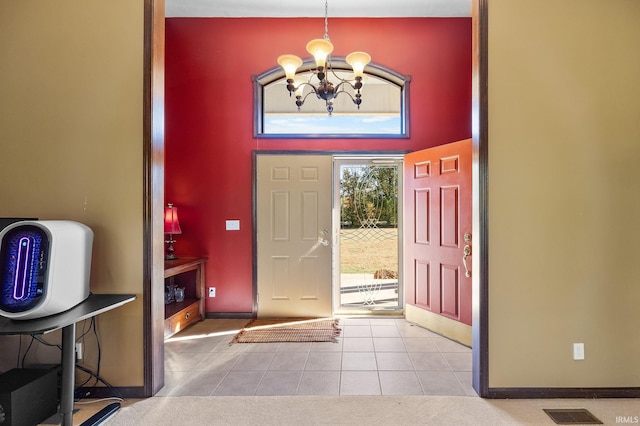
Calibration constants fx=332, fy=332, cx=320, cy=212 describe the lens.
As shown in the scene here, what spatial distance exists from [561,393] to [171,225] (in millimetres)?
3824

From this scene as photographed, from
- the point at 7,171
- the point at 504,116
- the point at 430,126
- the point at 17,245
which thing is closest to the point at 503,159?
the point at 504,116

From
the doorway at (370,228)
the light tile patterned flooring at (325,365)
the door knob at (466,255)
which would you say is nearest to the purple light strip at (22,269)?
the light tile patterned flooring at (325,365)

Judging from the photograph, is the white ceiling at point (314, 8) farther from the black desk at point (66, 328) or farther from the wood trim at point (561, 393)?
the wood trim at point (561, 393)

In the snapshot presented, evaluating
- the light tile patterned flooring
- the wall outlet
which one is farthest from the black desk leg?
the wall outlet

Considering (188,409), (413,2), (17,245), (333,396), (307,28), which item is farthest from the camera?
(307,28)

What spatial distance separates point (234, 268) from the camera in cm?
408

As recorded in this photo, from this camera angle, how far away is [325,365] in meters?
2.78

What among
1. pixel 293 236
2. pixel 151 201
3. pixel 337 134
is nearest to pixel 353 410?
pixel 151 201

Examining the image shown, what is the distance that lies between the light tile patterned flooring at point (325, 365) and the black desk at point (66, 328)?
0.61m

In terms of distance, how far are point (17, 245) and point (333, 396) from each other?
6.83ft

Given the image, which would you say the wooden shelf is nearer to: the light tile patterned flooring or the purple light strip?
the light tile patterned flooring

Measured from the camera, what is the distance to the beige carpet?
201 cm

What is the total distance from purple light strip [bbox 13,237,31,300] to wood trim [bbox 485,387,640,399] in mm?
2838

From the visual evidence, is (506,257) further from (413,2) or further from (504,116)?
(413,2)
